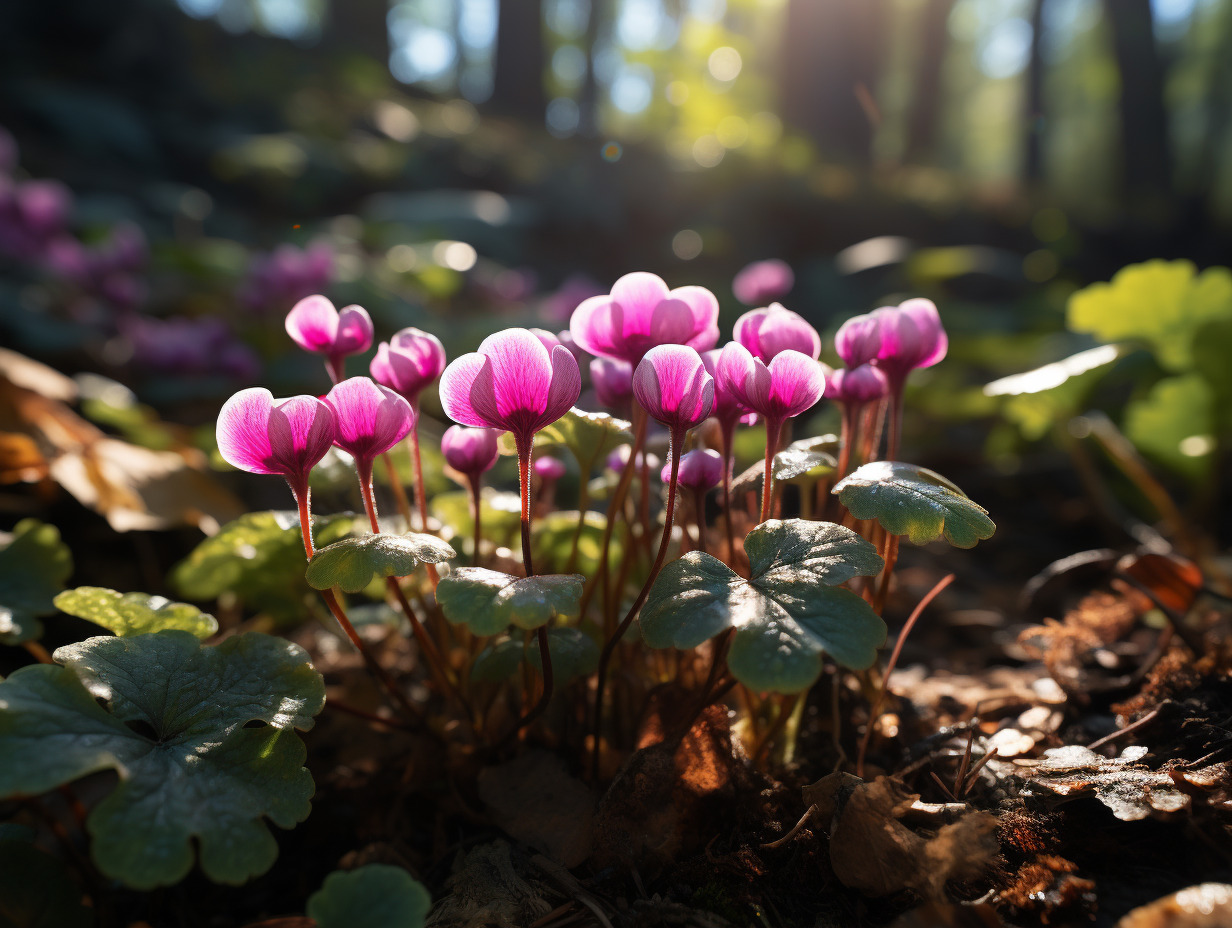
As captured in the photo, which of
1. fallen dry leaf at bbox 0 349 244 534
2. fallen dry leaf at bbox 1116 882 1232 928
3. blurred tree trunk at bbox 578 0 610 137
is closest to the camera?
fallen dry leaf at bbox 1116 882 1232 928

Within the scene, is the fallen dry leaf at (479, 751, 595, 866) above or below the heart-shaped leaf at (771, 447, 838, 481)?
below

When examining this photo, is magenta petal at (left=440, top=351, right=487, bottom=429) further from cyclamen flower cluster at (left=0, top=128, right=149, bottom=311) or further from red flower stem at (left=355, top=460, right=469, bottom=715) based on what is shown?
cyclamen flower cluster at (left=0, top=128, right=149, bottom=311)

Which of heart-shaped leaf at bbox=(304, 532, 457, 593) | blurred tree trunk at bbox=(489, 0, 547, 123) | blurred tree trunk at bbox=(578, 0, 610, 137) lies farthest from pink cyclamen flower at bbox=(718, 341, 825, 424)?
blurred tree trunk at bbox=(578, 0, 610, 137)

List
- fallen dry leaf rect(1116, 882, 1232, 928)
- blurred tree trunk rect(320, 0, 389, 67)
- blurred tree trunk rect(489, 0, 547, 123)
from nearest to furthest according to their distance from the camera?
1. fallen dry leaf rect(1116, 882, 1232, 928)
2. blurred tree trunk rect(489, 0, 547, 123)
3. blurred tree trunk rect(320, 0, 389, 67)

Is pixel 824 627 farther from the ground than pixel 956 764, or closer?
farther from the ground

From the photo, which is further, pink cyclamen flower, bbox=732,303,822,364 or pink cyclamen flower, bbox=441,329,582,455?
pink cyclamen flower, bbox=732,303,822,364

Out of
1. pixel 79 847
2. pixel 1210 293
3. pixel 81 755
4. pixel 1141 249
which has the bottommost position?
pixel 79 847

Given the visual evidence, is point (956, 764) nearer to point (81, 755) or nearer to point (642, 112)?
point (81, 755)

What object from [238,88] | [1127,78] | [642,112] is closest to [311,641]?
[238,88]
